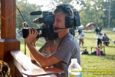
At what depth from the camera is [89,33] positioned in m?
28.1

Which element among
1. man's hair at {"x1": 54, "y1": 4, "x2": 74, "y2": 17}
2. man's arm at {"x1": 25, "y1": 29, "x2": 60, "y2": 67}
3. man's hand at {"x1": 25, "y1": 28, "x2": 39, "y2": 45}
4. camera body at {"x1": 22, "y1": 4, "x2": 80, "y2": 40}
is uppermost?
man's hair at {"x1": 54, "y1": 4, "x2": 74, "y2": 17}

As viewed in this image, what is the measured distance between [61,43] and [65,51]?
0.24 ft

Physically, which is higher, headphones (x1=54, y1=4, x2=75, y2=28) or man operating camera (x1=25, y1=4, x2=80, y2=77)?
headphones (x1=54, y1=4, x2=75, y2=28)

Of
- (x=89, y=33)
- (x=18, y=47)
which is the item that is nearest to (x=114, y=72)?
(x=18, y=47)

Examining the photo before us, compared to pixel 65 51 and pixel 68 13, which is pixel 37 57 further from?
pixel 68 13

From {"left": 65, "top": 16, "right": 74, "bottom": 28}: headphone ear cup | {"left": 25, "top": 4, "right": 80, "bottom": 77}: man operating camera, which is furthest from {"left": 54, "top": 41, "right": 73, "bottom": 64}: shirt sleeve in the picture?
{"left": 65, "top": 16, "right": 74, "bottom": 28}: headphone ear cup

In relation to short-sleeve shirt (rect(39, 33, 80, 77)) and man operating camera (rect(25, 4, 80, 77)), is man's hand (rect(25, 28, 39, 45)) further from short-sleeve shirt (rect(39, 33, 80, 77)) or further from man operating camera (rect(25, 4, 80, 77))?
short-sleeve shirt (rect(39, 33, 80, 77))

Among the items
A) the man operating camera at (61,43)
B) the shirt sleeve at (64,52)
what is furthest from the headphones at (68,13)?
the shirt sleeve at (64,52)

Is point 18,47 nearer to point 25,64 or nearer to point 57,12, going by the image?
point 57,12

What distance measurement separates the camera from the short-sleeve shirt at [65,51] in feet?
6.49

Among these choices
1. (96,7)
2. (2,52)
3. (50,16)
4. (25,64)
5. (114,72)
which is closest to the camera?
(25,64)

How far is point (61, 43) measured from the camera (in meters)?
2.05

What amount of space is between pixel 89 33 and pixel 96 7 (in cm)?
217

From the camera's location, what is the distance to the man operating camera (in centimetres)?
198
